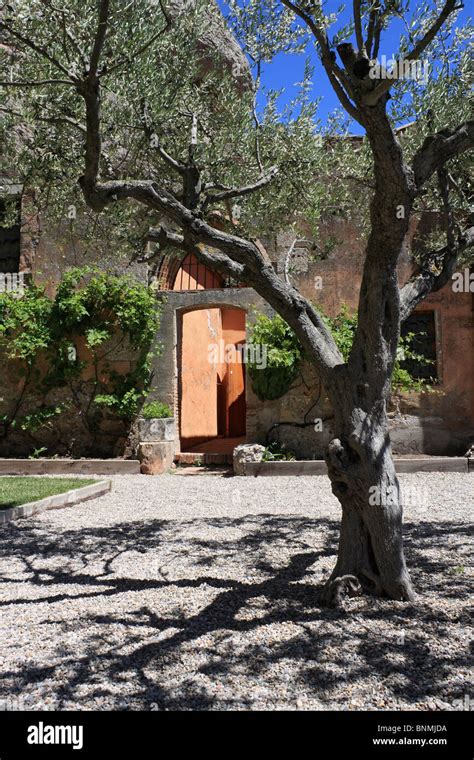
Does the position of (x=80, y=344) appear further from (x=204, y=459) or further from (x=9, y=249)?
(x=9, y=249)

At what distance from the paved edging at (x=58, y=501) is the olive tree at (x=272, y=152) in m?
3.58

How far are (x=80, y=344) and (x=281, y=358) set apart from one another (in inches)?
161

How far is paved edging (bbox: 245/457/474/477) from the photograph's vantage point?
959 cm

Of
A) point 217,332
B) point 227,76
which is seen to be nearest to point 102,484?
point 227,76

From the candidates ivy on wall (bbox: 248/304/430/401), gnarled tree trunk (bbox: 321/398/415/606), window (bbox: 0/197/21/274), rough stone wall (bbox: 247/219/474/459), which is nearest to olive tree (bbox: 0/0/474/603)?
gnarled tree trunk (bbox: 321/398/415/606)

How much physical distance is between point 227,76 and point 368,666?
630 cm

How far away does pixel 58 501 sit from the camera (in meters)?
7.48

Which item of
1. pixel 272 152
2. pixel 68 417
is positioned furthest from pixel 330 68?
pixel 68 417

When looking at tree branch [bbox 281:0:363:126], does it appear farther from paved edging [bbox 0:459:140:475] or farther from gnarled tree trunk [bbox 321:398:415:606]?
paved edging [bbox 0:459:140:475]

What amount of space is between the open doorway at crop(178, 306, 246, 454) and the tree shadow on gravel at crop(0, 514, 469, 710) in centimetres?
683

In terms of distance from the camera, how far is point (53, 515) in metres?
6.92

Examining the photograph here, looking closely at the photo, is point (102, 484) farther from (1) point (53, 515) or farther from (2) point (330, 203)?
(2) point (330, 203)

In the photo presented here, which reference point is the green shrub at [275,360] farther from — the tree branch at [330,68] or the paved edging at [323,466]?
the tree branch at [330,68]

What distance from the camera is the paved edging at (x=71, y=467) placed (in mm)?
10477
